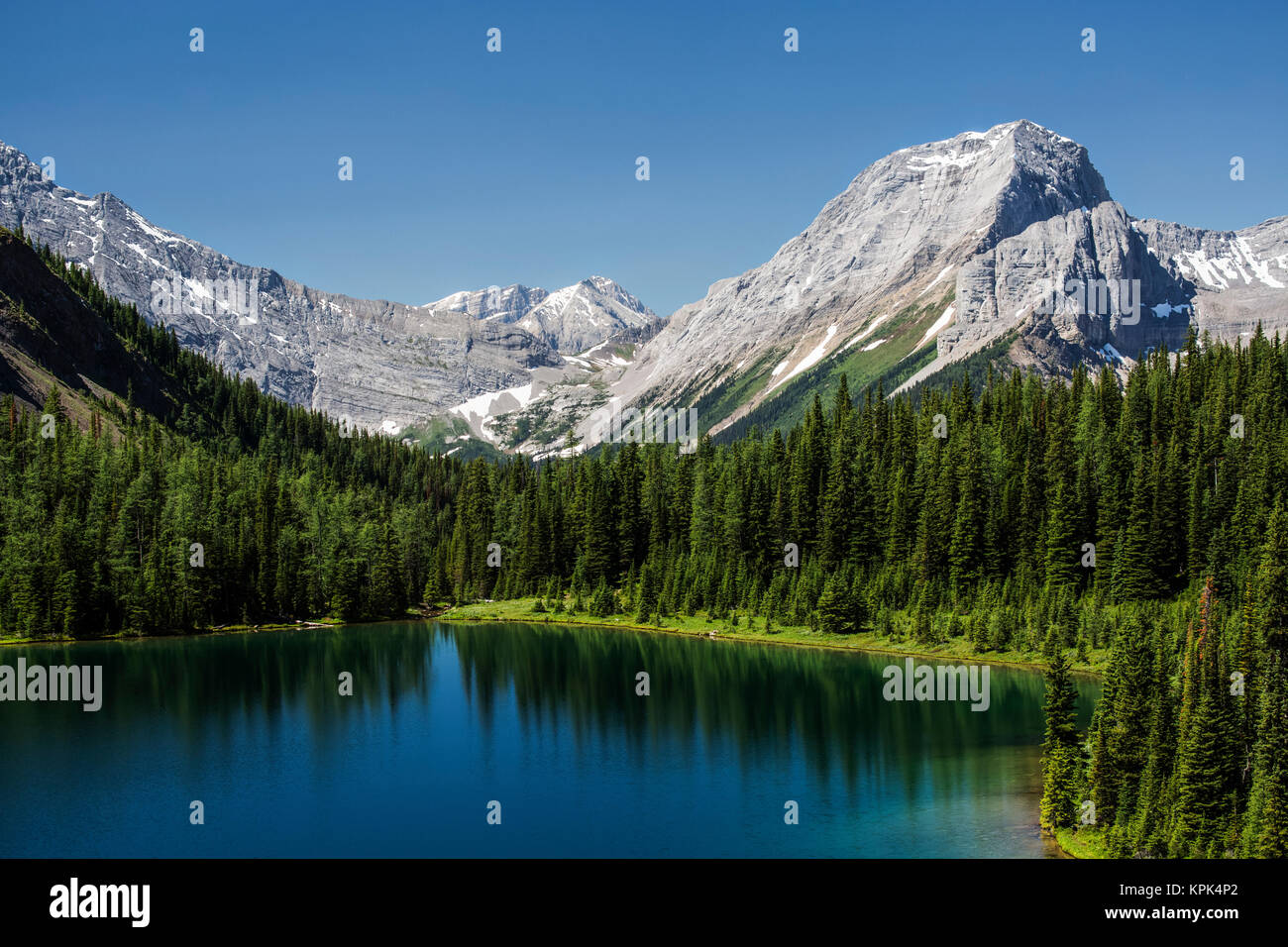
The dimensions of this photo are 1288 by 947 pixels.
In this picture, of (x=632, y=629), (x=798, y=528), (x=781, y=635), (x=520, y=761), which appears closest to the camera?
(x=520, y=761)

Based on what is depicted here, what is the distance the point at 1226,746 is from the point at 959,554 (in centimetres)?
7199

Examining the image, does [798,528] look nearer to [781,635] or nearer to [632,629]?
[781,635]

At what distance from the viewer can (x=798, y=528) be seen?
130625 millimetres

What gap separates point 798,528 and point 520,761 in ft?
236

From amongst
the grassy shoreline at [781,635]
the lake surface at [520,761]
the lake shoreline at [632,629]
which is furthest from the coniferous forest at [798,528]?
the lake surface at [520,761]

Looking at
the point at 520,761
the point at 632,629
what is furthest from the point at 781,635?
the point at 520,761

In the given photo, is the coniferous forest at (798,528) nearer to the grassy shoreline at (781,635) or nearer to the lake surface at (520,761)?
the grassy shoreline at (781,635)

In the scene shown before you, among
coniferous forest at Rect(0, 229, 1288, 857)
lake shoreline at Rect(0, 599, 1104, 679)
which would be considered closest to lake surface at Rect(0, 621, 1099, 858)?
lake shoreline at Rect(0, 599, 1104, 679)

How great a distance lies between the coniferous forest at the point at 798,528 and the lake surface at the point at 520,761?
11845 millimetres

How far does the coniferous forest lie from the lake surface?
11845mm

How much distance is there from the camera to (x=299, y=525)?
148m

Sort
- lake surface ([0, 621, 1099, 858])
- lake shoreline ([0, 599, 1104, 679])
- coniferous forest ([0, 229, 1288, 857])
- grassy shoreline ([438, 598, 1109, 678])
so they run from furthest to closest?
1. coniferous forest ([0, 229, 1288, 857])
2. lake shoreline ([0, 599, 1104, 679])
3. grassy shoreline ([438, 598, 1109, 678])
4. lake surface ([0, 621, 1099, 858])

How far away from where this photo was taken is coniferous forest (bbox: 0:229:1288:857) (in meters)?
99.4

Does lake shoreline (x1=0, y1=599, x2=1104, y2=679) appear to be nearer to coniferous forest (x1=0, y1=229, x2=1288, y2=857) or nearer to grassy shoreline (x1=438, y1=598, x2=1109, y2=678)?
grassy shoreline (x1=438, y1=598, x2=1109, y2=678)
